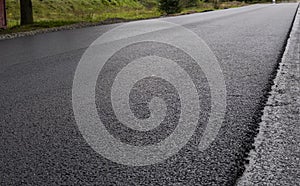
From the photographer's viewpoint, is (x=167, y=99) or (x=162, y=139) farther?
(x=167, y=99)

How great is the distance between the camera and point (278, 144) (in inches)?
94.7

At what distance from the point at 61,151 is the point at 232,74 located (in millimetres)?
2806

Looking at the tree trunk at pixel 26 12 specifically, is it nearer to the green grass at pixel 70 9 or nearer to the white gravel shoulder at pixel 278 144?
the green grass at pixel 70 9

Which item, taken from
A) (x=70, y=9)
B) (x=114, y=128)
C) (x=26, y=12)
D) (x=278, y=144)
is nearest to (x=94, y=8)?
(x=70, y=9)

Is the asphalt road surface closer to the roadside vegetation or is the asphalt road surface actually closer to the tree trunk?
the tree trunk

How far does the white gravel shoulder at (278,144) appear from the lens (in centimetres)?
195

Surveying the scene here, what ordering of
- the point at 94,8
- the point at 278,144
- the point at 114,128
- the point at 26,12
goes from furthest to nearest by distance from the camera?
the point at 94,8
the point at 26,12
the point at 114,128
the point at 278,144

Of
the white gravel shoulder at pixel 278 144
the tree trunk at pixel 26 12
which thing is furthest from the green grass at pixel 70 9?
the white gravel shoulder at pixel 278 144

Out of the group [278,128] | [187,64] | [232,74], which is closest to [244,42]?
[187,64]

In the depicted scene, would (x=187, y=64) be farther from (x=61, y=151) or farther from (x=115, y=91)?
(x=61, y=151)

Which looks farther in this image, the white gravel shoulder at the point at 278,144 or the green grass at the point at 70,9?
the green grass at the point at 70,9

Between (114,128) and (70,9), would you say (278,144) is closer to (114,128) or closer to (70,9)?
(114,128)

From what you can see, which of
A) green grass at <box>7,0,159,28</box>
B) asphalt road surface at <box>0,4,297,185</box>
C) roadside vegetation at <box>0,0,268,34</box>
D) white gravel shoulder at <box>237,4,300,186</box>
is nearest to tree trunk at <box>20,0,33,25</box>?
roadside vegetation at <box>0,0,268,34</box>

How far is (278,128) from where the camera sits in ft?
8.87
